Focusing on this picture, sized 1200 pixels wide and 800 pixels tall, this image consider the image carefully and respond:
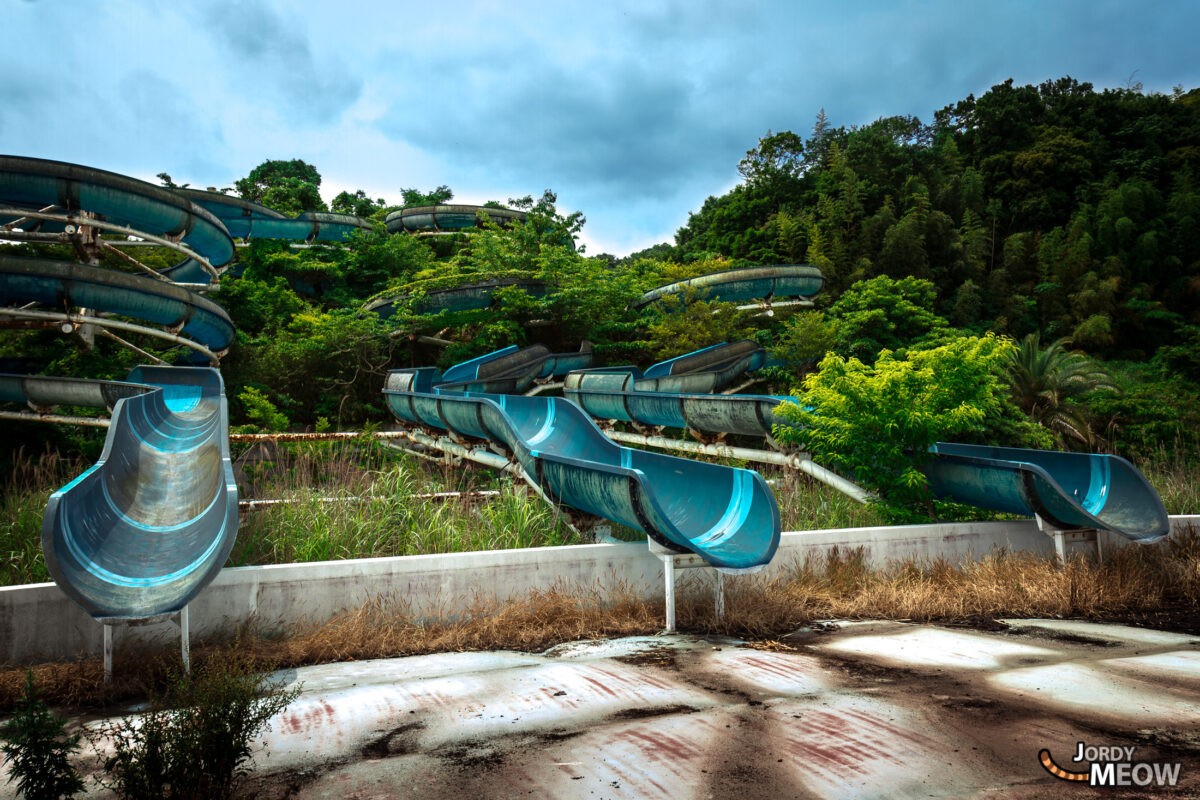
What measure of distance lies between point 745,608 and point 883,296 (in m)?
10.5

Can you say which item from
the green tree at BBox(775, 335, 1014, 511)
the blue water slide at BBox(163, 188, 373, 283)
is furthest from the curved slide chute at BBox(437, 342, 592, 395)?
the blue water slide at BBox(163, 188, 373, 283)

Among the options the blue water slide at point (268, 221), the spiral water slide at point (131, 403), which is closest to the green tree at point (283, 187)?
the blue water slide at point (268, 221)

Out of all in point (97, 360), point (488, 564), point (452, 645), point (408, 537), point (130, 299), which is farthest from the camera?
point (97, 360)

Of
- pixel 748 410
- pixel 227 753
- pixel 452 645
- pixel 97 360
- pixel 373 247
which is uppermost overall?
pixel 373 247

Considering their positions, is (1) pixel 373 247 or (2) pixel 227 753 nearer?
(2) pixel 227 753

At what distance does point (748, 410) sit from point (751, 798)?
681 cm

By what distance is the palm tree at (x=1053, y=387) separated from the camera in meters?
12.8

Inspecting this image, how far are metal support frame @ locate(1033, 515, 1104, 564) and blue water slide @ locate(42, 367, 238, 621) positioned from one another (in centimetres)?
660

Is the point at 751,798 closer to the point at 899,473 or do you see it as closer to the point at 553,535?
the point at 553,535

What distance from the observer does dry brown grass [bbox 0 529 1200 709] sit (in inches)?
165

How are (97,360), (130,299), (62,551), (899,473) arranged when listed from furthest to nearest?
(97,360) → (130,299) → (899,473) → (62,551)

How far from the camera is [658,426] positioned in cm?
1167

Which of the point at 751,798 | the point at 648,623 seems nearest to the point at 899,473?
the point at 648,623

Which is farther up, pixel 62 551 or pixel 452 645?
pixel 62 551
